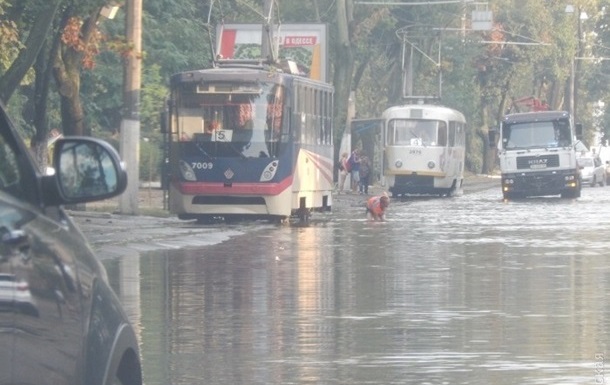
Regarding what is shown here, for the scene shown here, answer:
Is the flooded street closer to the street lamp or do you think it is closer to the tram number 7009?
the tram number 7009

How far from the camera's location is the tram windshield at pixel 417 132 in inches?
2048

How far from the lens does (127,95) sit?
102 ft

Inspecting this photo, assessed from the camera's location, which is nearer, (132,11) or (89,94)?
(132,11)

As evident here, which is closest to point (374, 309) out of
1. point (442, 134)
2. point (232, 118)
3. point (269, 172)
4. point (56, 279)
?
point (56, 279)

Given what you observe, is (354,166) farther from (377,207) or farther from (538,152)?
(377,207)

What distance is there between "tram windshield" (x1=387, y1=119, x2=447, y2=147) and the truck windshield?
253 cm

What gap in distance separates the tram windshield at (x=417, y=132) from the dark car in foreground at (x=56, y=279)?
46359mm

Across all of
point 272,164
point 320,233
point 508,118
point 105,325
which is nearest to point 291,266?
point 320,233

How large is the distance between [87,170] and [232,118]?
26.2 metres

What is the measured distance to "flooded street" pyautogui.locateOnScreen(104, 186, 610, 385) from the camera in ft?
34.9

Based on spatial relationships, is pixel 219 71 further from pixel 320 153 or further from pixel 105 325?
pixel 105 325

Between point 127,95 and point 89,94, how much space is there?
1136cm

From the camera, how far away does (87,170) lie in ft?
17.5

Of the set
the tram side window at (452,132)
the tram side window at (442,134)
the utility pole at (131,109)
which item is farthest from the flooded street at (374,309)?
the tram side window at (452,132)
